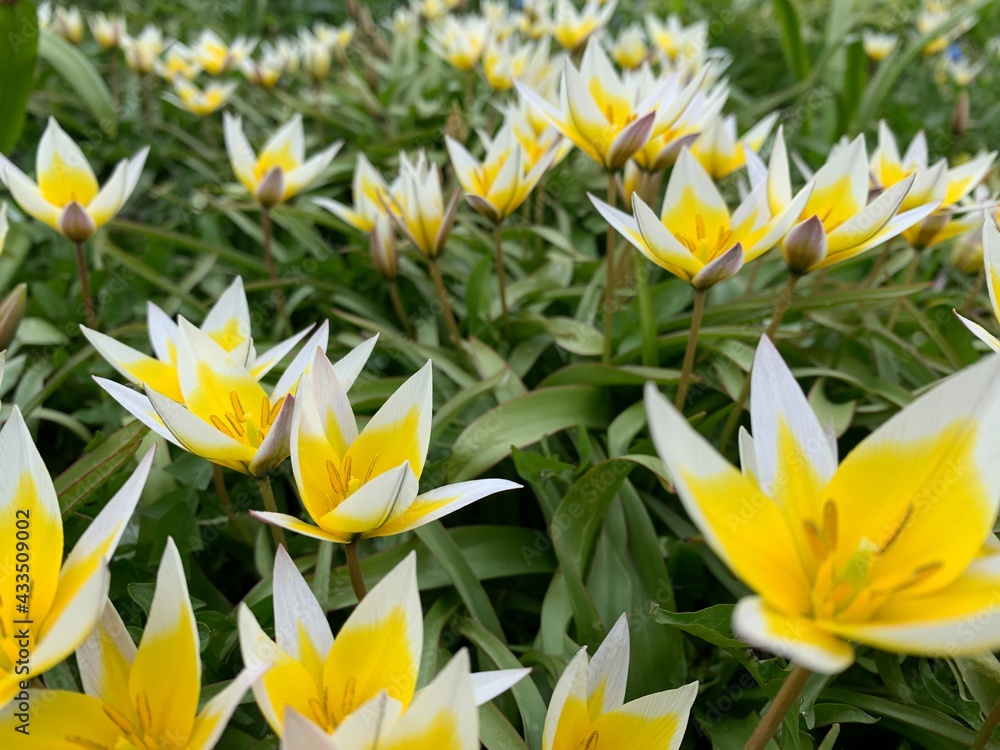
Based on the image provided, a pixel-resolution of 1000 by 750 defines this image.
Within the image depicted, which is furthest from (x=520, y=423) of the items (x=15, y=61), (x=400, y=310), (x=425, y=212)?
(x=15, y=61)

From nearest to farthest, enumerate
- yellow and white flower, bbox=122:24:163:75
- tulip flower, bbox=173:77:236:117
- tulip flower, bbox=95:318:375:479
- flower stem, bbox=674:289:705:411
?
1. tulip flower, bbox=95:318:375:479
2. flower stem, bbox=674:289:705:411
3. tulip flower, bbox=173:77:236:117
4. yellow and white flower, bbox=122:24:163:75

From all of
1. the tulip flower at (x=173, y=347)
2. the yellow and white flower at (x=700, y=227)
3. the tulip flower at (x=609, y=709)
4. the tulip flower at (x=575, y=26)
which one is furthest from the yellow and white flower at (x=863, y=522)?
the tulip flower at (x=575, y=26)

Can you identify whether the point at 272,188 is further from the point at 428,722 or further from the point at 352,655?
the point at 428,722

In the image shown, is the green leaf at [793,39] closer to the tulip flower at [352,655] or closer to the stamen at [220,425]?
the stamen at [220,425]

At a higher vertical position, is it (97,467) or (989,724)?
(97,467)

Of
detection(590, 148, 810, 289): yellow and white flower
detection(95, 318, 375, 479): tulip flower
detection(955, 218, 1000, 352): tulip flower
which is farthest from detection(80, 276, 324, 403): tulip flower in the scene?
detection(955, 218, 1000, 352): tulip flower

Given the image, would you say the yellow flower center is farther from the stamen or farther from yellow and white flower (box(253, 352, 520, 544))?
yellow and white flower (box(253, 352, 520, 544))

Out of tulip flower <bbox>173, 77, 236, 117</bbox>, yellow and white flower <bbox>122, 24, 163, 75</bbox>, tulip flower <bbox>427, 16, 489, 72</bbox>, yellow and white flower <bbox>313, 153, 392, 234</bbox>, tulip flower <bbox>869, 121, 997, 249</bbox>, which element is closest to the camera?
tulip flower <bbox>869, 121, 997, 249</bbox>
